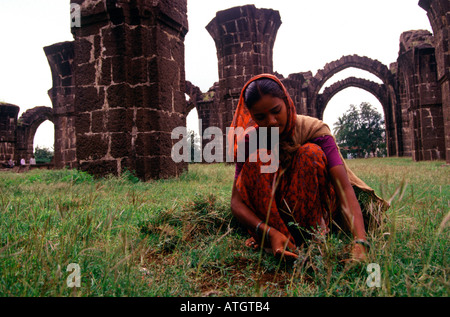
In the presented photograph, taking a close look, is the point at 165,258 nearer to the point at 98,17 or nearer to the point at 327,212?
the point at 327,212

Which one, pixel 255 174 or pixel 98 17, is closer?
pixel 255 174

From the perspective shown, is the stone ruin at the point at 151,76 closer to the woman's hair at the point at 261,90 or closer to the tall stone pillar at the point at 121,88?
the tall stone pillar at the point at 121,88

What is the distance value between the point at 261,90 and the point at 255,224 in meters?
0.76

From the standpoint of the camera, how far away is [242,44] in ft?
35.7

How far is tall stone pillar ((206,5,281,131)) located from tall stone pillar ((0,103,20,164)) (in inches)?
536

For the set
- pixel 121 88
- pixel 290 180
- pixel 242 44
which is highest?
pixel 242 44

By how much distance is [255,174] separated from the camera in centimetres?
174

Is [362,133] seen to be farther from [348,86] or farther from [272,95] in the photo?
[272,95]

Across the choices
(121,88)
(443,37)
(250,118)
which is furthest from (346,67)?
(250,118)

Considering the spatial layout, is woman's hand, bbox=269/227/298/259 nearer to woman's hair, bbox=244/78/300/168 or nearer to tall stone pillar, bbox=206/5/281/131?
woman's hair, bbox=244/78/300/168

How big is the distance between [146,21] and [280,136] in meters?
4.37

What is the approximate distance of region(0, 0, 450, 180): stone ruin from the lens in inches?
196
